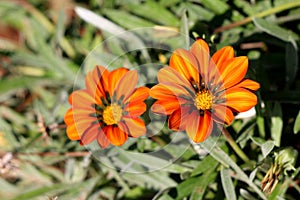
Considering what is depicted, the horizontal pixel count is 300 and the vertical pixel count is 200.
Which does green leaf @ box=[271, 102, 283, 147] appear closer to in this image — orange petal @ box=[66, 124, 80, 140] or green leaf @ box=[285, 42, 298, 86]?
green leaf @ box=[285, 42, 298, 86]

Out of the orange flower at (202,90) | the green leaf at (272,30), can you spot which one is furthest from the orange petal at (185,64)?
the green leaf at (272,30)

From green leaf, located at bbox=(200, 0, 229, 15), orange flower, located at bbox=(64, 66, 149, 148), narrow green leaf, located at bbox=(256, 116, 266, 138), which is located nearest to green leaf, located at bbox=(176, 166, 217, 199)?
narrow green leaf, located at bbox=(256, 116, 266, 138)

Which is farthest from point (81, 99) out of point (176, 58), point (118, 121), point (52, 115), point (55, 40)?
point (55, 40)

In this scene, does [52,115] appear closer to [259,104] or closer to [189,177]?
[189,177]

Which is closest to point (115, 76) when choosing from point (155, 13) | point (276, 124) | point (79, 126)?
point (79, 126)

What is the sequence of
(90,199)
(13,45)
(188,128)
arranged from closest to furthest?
(188,128) → (90,199) → (13,45)

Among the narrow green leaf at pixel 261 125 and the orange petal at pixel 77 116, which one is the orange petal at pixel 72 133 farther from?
the narrow green leaf at pixel 261 125
